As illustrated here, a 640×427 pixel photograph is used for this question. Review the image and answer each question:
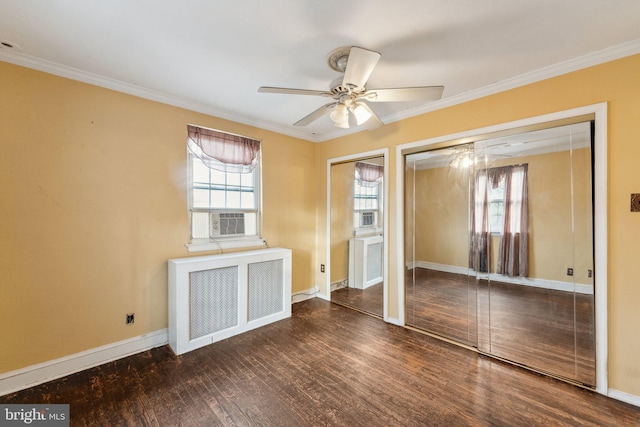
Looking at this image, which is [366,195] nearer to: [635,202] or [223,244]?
[223,244]

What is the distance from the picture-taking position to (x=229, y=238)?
10.4 feet

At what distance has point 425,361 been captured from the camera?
92.3 inches

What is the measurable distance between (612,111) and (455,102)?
1138 millimetres

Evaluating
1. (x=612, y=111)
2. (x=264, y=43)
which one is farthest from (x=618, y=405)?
(x=264, y=43)

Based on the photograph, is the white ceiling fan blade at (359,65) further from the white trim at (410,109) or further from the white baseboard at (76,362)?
the white baseboard at (76,362)

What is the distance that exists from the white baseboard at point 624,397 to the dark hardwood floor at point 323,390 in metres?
0.05

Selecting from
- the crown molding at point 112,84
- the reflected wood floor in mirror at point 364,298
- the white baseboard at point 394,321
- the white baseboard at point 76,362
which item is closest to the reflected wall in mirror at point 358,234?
the reflected wood floor in mirror at point 364,298

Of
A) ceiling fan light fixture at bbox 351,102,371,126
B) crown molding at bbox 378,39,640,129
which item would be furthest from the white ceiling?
ceiling fan light fixture at bbox 351,102,371,126

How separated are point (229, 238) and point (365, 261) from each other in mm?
1898

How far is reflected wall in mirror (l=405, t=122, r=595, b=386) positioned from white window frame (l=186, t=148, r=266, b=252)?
75.7 inches

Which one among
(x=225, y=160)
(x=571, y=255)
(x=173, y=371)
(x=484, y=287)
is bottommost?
(x=173, y=371)

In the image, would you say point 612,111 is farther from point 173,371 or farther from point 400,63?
point 173,371

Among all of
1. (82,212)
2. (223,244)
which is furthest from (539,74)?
(82,212)

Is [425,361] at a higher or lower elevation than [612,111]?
lower
